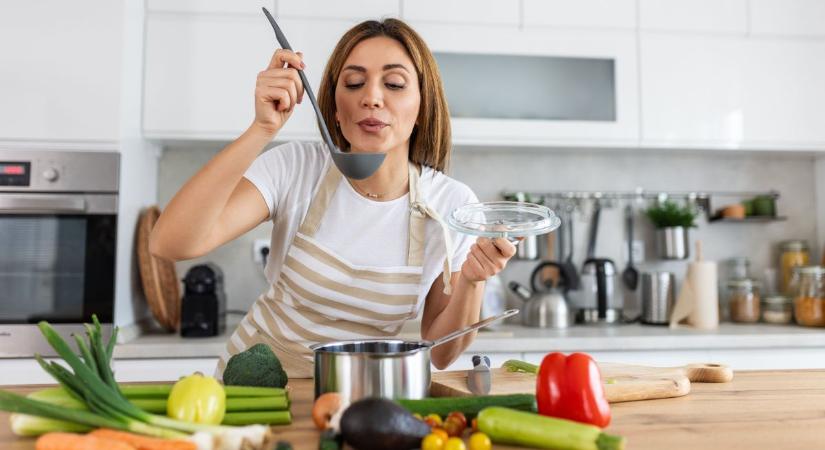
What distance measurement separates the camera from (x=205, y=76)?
246 centimetres

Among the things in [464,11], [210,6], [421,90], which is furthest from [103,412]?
[464,11]

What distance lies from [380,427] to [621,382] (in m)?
0.56

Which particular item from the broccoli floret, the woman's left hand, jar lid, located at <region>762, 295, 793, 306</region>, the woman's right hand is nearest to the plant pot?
jar lid, located at <region>762, 295, 793, 306</region>

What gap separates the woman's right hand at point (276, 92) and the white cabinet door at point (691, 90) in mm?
1872

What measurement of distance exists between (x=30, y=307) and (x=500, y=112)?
1873 millimetres

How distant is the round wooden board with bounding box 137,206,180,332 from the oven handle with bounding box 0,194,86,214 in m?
0.28

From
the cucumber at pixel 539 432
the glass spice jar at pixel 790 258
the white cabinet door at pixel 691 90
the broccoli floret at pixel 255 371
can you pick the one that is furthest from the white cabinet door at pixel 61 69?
the glass spice jar at pixel 790 258

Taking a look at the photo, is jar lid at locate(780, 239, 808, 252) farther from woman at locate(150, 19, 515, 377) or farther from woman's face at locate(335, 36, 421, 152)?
woman's face at locate(335, 36, 421, 152)

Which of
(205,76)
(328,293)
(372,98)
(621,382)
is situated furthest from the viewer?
(205,76)

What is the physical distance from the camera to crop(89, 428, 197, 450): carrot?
0.74 meters

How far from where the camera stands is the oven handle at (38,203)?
7.20ft

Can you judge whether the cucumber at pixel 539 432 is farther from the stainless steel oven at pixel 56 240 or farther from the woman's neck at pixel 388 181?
the stainless steel oven at pixel 56 240

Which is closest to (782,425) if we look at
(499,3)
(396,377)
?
(396,377)

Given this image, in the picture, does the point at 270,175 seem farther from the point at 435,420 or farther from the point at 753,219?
the point at 753,219
